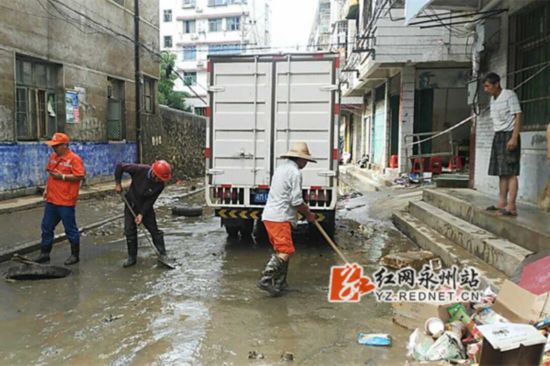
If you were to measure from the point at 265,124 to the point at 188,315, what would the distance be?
3.56 metres

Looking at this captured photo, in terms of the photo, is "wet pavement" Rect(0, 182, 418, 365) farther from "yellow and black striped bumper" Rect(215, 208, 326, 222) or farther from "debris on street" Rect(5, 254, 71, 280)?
"yellow and black striped bumper" Rect(215, 208, 326, 222)

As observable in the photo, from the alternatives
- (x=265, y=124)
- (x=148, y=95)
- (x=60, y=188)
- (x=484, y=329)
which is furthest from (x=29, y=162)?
(x=484, y=329)

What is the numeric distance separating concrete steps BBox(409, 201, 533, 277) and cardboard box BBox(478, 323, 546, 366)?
2.34m

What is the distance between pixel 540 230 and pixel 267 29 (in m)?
65.6

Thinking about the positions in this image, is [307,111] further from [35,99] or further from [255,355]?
[35,99]

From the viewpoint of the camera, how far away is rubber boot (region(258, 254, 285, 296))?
548 cm

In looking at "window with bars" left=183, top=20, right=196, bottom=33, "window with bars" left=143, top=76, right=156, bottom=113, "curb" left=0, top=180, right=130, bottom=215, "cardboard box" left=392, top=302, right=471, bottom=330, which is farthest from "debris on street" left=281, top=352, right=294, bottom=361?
"window with bars" left=183, top=20, right=196, bottom=33

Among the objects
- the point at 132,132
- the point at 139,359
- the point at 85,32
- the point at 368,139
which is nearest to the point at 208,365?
the point at 139,359

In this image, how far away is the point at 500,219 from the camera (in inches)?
249

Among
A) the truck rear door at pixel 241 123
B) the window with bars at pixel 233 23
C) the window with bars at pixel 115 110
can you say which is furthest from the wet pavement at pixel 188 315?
the window with bars at pixel 233 23

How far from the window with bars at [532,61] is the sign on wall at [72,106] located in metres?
11.3

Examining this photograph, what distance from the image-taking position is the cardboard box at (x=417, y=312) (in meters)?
4.21

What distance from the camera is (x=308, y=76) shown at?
755 cm

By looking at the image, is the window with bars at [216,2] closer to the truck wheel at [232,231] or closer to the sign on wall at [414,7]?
the sign on wall at [414,7]
